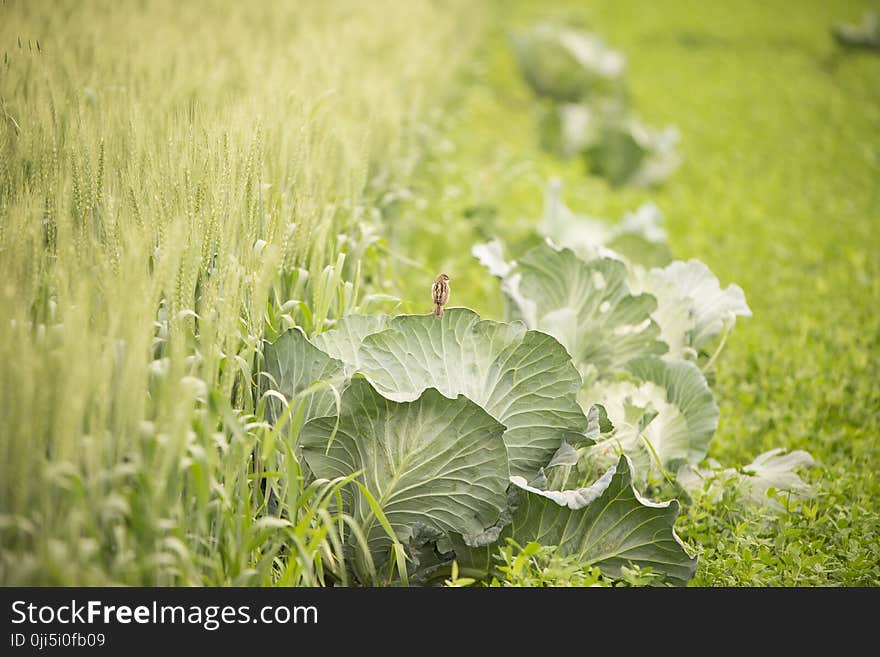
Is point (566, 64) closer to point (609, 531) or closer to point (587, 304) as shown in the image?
point (587, 304)

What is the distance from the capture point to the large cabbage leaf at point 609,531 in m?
2.19

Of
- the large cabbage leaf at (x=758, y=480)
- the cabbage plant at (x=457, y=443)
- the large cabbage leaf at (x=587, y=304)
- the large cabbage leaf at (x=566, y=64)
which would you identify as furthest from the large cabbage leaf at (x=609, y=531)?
the large cabbage leaf at (x=566, y=64)

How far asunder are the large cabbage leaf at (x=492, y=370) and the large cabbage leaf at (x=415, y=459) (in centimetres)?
9

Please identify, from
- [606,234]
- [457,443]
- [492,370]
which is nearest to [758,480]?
[492,370]

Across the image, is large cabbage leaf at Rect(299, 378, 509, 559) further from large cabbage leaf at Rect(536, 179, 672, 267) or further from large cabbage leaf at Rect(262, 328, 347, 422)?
large cabbage leaf at Rect(536, 179, 672, 267)

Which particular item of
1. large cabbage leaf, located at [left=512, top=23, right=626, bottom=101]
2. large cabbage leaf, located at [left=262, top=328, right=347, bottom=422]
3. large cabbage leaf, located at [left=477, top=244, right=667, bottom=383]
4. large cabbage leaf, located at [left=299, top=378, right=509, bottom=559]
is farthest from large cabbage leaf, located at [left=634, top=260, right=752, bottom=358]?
large cabbage leaf, located at [left=512, top=23, right=626, bottom=101]

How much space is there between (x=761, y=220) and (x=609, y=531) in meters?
4.09

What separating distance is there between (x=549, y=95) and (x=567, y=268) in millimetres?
5940

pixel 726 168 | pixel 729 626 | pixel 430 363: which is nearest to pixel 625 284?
pixel 430 363

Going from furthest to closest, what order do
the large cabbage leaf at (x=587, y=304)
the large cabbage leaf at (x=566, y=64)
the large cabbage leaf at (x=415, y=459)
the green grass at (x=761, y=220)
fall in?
the large cabbage leaf at (x=566, y=64), the large cabbage leaf at (x=587, y=304), the green grass at (x=761, y=220), the large cabbage leaf at (x=415, y=459)

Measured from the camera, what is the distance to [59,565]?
58.9 inches

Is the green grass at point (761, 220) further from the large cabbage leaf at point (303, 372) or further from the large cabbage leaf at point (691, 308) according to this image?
the large cabbage leaf at point (303, 372)

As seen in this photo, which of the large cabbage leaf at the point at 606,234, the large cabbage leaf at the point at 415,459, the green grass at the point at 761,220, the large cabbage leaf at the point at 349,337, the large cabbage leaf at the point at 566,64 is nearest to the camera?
the large cabbage leaf at the point at 415,459

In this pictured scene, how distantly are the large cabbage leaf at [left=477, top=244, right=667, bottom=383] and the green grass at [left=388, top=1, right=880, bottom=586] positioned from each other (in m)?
0.53
